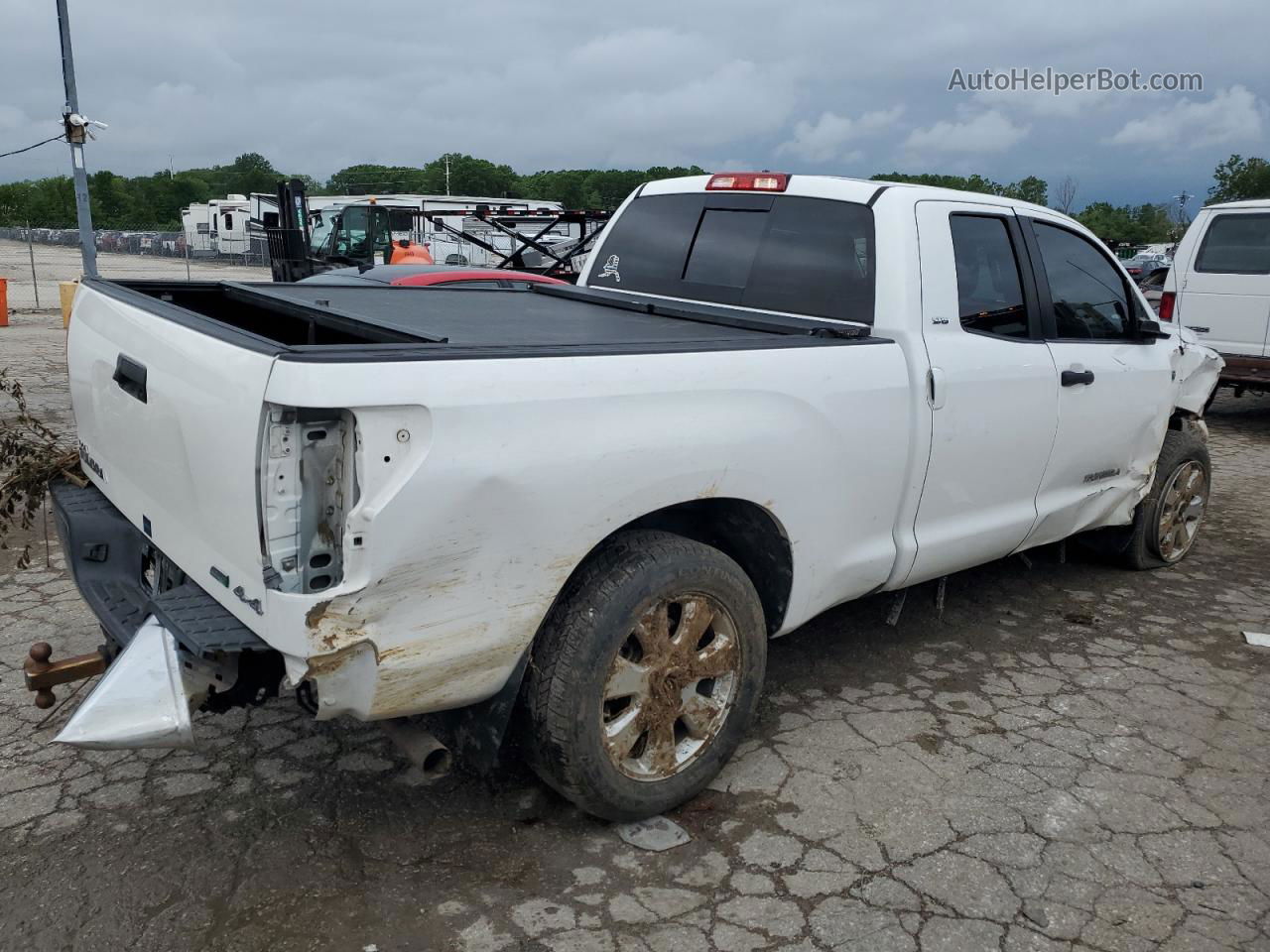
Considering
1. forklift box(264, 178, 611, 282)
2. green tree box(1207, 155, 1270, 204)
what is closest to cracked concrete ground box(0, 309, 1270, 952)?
forklift box(264, 178, 611, 282)

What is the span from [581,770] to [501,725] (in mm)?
267

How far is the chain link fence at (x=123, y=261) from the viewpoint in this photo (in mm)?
27516

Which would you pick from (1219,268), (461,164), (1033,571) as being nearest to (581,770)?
(1033,571)

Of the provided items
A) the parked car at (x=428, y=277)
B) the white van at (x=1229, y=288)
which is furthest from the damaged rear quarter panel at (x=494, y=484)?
the white van at (x=1229, y=288)

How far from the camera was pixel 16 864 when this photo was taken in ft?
9.54

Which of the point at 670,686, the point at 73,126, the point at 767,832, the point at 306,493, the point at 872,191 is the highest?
the point at 73,126

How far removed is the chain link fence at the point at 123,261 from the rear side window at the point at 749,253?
18.6m

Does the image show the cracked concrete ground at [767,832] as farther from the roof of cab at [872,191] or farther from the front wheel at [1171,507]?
the roof of cab at [872,191]

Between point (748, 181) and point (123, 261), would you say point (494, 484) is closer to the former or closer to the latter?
point (748, 181)

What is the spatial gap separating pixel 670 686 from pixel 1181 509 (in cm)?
387

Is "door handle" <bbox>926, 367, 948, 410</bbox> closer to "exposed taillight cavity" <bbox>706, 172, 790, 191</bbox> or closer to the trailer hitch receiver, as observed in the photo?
"exposed taillight cavity" <bbox>706, 172, 790, 191</bbox>

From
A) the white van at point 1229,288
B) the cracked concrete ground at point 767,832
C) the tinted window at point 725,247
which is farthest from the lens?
the white van at point 1229,288

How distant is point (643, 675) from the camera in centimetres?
304

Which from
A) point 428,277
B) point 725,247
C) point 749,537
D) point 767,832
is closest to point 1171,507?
point 725,247
